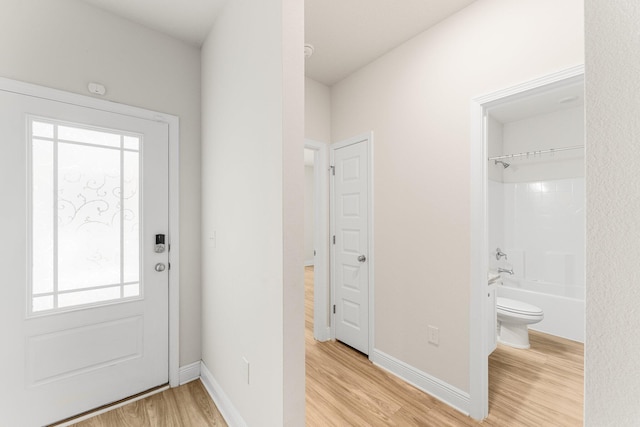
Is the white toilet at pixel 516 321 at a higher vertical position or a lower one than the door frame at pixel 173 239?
lower

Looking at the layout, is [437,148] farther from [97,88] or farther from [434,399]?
[97,88]

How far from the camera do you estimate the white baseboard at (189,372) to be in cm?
204

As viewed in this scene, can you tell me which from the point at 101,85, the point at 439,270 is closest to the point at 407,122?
the point at 439,270

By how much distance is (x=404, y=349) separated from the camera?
215 cm

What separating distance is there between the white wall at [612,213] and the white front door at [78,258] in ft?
7.45

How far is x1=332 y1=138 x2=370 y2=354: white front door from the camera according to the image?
98.7 inches

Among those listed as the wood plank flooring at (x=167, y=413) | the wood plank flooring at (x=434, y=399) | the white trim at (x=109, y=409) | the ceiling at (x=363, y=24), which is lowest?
the wood plank flooring at (x=434, y=399)


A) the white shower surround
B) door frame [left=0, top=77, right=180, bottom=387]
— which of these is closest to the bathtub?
the white shower surround

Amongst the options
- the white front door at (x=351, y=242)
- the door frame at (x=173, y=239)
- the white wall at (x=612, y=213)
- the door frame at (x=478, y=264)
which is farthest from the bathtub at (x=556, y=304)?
the door frame at (x=173, y=239)

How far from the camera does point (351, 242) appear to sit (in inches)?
104

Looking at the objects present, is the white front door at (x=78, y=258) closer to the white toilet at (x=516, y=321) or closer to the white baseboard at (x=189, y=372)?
the white baseboard at (x=189, y=372)

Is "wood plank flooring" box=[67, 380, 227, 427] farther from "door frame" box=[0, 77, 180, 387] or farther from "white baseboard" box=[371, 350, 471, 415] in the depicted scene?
"white baseboard" box=[371, 350, 471, 415]

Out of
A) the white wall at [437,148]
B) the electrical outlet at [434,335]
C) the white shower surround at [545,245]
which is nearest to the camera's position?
the white wall at [437,148]

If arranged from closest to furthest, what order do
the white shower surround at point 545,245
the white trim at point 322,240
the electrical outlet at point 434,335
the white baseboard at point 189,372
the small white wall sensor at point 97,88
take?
the small white wall sensor at point 97,88 → the electrical outlet at point 434,335 → the white baseboard at point 189,372 → the white trim at point 322,240 → the white shower surround at point 545,245
